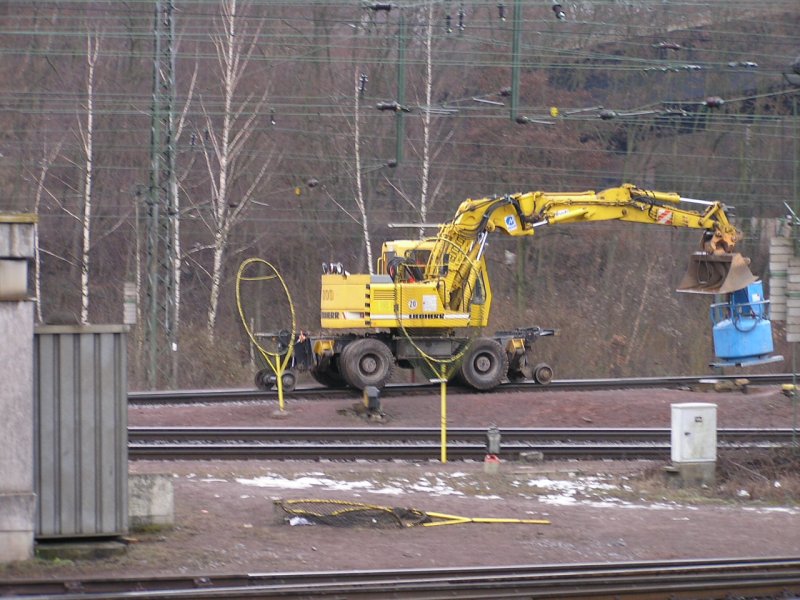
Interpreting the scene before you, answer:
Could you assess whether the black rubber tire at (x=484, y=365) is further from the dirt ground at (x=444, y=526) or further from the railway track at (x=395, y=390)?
the dirt ground at (x=444, y=526)

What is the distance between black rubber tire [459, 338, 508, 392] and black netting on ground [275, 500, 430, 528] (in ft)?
42.3

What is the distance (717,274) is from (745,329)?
1.34 meters

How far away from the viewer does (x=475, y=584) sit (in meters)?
9.12

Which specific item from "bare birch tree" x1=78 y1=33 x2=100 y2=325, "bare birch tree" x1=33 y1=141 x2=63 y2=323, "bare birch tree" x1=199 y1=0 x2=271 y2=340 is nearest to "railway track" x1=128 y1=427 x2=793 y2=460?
"bare birch tree" x1=199 y1=0 x2=271 y2=340

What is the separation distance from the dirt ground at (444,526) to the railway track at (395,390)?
739 centimetres

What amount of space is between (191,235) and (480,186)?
380 inches

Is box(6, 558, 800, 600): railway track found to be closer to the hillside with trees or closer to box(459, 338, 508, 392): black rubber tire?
box(459, 338, 508, 392): black rubber tire

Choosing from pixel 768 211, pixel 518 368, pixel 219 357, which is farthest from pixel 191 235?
pixel 768 211

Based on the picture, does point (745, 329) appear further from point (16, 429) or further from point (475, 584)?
point (16, 429)

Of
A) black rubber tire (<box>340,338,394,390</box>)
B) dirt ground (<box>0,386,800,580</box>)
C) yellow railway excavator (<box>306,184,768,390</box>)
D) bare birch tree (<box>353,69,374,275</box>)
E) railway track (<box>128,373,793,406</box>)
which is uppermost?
bare birch tree (<box>353,69,374,275</box>)

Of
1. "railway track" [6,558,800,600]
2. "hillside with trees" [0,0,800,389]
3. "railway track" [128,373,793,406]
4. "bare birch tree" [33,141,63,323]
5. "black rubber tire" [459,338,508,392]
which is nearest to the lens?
"railway track" [6,558,800,600]

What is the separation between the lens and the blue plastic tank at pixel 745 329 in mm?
24969

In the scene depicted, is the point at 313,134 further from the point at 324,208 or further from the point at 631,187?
the point at 631,187

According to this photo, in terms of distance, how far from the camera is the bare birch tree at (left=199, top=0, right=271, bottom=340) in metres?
33.3
